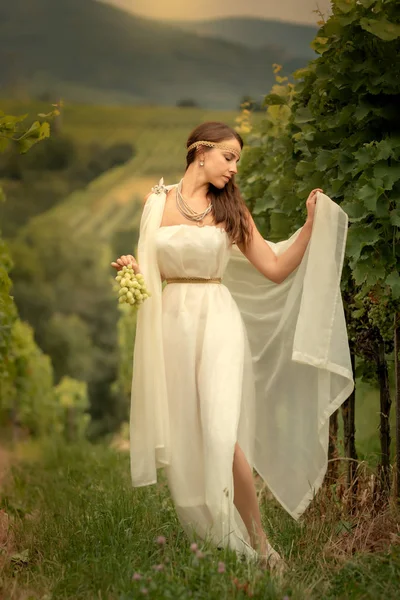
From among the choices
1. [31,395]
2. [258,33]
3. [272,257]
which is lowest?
[31,395]

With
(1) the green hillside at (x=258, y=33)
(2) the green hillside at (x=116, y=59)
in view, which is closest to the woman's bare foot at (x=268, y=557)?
(1) the green hillside at (x=258, y=33)

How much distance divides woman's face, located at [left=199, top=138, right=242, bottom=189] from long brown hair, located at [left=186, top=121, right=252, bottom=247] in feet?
0.12

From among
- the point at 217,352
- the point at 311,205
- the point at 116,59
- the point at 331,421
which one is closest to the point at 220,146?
the point at 311,205

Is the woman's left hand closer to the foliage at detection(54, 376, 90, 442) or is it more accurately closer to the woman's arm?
the woman's arm

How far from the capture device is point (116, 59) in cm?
3531

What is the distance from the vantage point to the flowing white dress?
474cm

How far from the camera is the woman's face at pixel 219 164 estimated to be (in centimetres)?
494

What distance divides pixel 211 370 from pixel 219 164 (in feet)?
3.48

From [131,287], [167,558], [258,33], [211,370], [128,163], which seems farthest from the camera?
[128,163]

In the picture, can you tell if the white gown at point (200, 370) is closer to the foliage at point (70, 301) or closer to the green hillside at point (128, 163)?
the foliage at point (70, 301)

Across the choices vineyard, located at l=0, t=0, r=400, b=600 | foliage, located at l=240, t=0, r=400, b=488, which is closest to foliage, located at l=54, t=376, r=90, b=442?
vineyard, located at l=0, t=0, r=400, b=600

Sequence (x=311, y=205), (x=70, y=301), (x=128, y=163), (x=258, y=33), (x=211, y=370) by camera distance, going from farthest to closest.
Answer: (x=70, y=301) → (x=128, y=163) → (x=258, y=33) → (x=311, y=205) → (x=211, y=370)

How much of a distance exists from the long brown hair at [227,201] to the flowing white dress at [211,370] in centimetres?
7

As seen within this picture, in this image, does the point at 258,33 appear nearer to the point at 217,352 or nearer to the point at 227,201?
the point at 227,201
